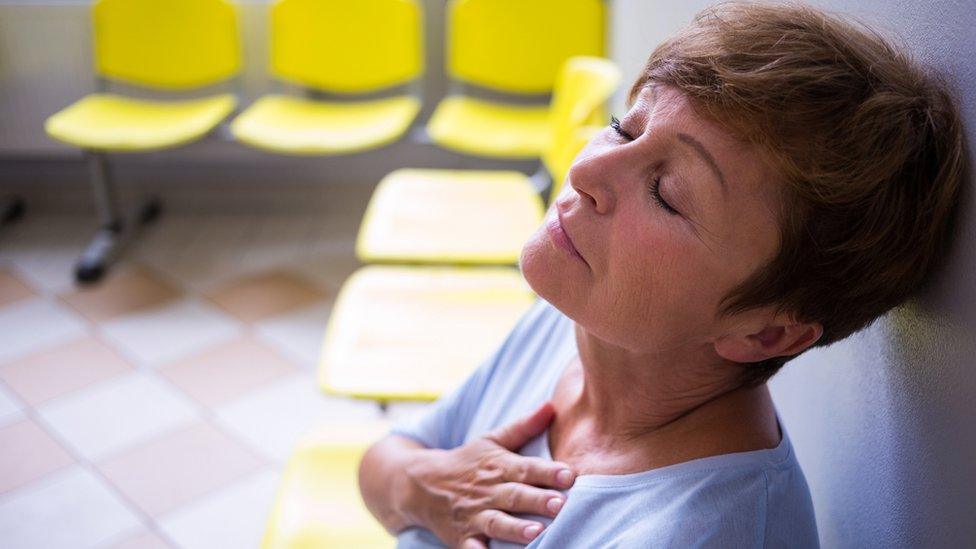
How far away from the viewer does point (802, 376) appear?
131 cm

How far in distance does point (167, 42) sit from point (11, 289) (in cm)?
125

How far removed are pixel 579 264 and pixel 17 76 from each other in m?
3.86

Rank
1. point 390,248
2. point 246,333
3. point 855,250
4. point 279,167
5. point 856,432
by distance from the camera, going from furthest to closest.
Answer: point 279,167 < point 246,333 < point 390,248 < point 856,432 < point 855,250

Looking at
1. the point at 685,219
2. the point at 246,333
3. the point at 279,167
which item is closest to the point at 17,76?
the point at 279,167

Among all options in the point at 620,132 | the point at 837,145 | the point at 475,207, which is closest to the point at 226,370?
the point at 475,207

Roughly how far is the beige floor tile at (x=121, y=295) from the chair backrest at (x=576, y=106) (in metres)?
1.71

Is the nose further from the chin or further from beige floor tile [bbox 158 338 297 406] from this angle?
beige floor tile [bbox 158 338 297 406]

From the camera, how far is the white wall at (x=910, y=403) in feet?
2.61

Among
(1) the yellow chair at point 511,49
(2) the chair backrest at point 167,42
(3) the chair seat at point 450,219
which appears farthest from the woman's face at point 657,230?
(2) the chair backrest at point 167,42

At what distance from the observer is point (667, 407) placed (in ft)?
3.31

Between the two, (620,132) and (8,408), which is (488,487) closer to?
(620,132)

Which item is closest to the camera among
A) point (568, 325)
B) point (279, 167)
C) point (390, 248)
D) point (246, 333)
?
point (568, 325)

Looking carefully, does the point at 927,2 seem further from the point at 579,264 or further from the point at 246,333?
the point at 246,333

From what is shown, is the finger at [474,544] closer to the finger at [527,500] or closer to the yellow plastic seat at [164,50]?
the finger at [527,500]
